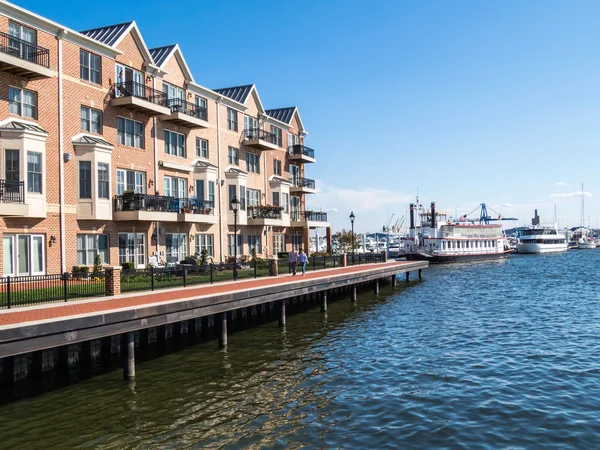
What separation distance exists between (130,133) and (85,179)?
498 centimetres

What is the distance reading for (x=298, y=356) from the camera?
18.4m

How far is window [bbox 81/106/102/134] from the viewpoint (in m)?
27.8

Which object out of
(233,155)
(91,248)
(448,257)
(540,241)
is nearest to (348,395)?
(91,248)

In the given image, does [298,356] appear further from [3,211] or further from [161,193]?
[161,193]

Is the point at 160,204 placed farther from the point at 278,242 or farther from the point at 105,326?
the point at 278,242

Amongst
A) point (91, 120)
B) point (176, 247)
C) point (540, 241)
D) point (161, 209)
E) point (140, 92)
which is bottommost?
point (540, 241)

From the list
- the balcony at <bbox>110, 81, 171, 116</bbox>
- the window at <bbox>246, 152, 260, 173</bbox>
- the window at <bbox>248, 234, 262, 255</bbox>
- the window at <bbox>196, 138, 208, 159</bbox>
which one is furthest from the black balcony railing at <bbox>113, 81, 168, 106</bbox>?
the window at <bbox>248, 234, 262, 255</bbox>

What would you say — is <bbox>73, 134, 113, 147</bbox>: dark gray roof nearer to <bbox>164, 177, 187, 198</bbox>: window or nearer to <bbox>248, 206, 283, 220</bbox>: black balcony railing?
<bbox>164, 177, 187, 198</bbox>: window

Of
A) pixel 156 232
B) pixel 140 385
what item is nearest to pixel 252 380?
pixel 140 385

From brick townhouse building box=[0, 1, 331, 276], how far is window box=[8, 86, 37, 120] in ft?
0.15

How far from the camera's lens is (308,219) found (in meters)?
51.8

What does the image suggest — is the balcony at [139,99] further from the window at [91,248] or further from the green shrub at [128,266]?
the green shrub at [128,266]

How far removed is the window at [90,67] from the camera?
27719 mm

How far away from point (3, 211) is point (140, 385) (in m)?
12.0
